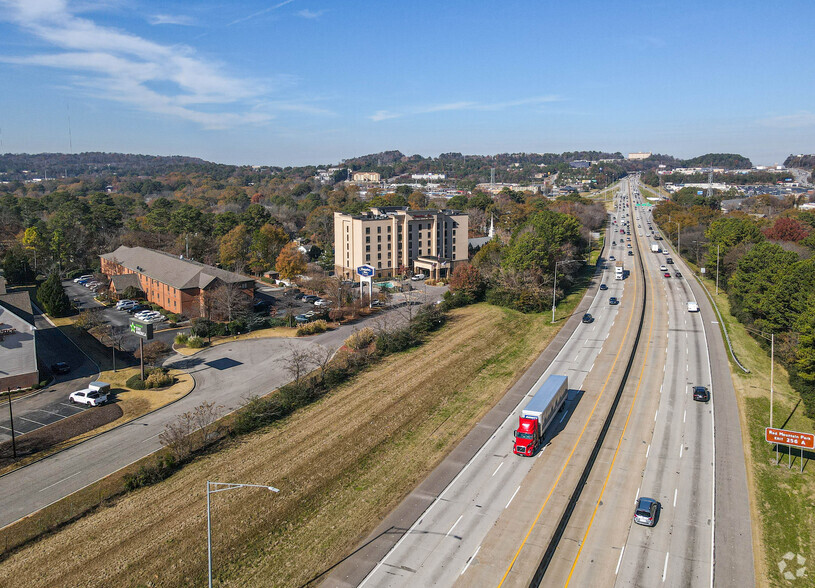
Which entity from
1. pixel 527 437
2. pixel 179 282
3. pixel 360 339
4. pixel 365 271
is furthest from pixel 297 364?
pixel 365 271

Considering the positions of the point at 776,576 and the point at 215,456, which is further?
the point at 215,456

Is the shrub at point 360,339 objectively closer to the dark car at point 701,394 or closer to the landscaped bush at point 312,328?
the landscaped bush at point 312,328

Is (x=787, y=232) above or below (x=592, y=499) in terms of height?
above

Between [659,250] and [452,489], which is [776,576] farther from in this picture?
[659,250]

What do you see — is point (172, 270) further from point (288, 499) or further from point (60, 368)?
point (288, 499)

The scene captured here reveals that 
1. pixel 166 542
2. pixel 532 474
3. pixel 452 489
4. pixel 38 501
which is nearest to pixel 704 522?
pixel 532 474

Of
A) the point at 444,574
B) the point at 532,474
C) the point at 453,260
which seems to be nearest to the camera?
the point at 444,574
